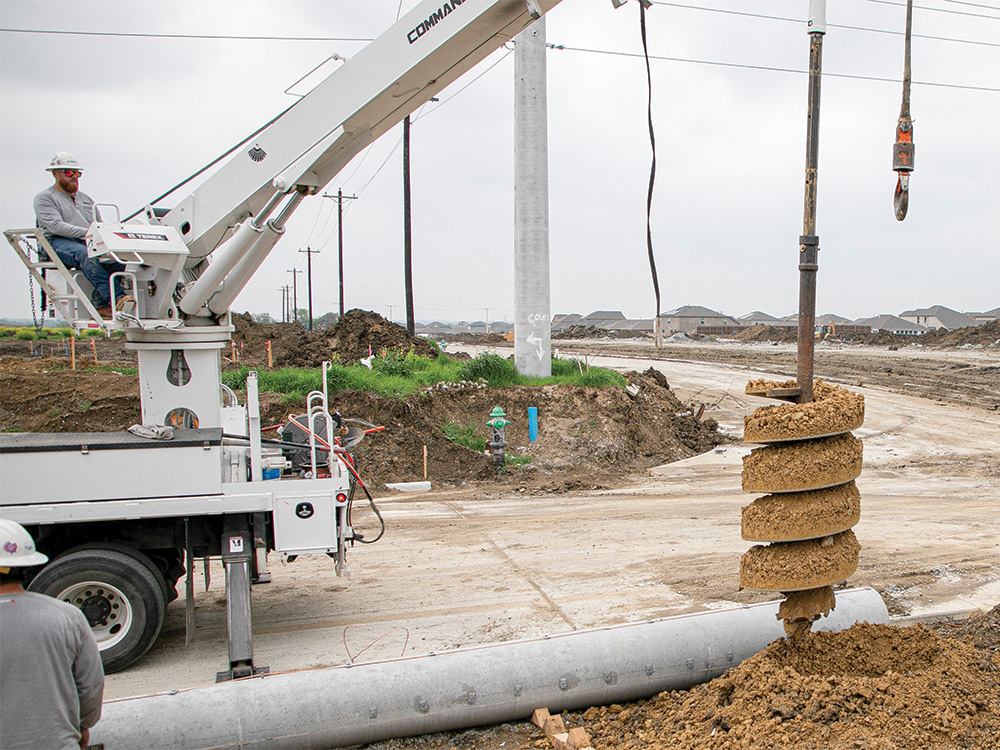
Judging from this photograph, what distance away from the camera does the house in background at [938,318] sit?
103 m

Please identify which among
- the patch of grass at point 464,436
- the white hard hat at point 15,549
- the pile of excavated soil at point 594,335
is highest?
the white hard hat at point 15,549

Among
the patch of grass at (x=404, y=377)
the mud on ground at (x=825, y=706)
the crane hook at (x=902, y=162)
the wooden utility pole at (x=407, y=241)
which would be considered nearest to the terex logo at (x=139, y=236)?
the mud on ground at (x=825, y=706)

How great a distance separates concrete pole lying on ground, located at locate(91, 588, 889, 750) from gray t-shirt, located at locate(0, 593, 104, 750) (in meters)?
1.86

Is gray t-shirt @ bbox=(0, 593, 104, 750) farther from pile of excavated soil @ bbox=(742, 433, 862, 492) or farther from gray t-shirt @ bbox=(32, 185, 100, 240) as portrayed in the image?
gray t-shirt @ bbox=(32, 185, 100, 240)

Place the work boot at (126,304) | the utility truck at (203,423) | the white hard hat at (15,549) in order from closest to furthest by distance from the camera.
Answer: the white hard hat at (15,549) → the utility truck at (203,423) → the work boot at (126,304)

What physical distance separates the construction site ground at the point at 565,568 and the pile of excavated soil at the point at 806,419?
1.75 m

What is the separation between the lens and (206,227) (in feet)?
24.3

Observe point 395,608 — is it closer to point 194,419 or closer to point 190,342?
point 194,419

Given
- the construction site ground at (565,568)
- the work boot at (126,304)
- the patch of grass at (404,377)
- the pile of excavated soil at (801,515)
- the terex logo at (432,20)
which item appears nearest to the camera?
the pile of excavated soil at (801,515)

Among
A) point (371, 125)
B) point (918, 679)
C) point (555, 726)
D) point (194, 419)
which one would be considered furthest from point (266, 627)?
point (918, 679)

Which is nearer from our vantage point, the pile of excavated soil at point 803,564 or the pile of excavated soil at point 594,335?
the pile of excavated soil at point 803,564

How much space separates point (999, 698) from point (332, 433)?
5.27 meters

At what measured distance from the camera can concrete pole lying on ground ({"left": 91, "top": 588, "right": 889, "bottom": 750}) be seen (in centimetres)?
510

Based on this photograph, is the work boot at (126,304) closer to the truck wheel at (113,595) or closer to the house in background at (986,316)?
the truck wheel at (113,595)
